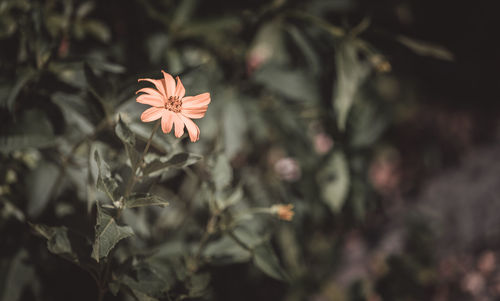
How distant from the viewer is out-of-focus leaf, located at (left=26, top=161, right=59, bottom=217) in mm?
1223

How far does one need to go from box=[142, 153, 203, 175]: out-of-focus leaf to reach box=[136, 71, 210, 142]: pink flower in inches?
2.4

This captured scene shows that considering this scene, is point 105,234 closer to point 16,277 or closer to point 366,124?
point 16,277

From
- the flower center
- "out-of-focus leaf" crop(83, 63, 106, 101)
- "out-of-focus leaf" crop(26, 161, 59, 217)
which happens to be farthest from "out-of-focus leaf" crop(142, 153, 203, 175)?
"out-of-focus leaf" crop(26, 161, 59, 217)

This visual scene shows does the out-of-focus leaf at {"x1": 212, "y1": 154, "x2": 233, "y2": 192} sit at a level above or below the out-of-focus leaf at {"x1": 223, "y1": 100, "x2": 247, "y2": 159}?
above

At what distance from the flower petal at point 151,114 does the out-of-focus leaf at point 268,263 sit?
1.72 ft

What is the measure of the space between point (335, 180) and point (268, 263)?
2.40 ft

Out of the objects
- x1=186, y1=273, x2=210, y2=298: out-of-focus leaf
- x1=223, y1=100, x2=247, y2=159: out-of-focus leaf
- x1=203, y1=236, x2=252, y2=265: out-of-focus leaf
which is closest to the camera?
x1=186, y1=273, x2=210, y2=298: out-of-focus leaf

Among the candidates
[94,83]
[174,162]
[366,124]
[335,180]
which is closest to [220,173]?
[174,162]

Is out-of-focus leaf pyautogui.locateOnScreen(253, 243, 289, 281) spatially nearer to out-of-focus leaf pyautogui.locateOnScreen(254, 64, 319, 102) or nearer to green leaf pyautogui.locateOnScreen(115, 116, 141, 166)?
green leaf pyautogui.locateOnScreen(115, 116, 141, 166)

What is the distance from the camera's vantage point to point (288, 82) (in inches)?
66.2

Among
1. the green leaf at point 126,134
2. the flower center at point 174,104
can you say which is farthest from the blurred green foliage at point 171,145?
the flower center at point 174,104

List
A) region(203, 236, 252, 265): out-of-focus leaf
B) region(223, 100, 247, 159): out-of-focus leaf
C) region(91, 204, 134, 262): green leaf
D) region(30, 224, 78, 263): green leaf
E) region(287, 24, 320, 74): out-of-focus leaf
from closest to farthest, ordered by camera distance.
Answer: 1. region(91, 204, 134, 262): green leaf
2. region(30, 224, 78, 263): green leaf
3. region(203, 236, 252, 265): out-of-focus leaf
4. region(287, 24, 320, 74): out-of-focus leaf
5. region(223, 100, 247, 159): out-of-focus leaf

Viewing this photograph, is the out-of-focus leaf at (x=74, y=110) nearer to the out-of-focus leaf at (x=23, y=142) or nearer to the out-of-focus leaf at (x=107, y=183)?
the out-of-focus leaf at (x=23, y=142)

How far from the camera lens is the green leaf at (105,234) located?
771 millimetres
